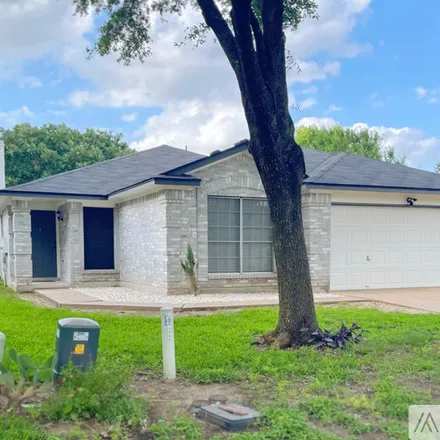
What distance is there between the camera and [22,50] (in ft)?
38.6

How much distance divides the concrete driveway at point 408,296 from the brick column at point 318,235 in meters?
0.63

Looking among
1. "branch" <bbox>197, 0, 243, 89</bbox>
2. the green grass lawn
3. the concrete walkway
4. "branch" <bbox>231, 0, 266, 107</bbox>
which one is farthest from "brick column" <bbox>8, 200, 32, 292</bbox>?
"branch" <bbox>231, 0, 266, 107</bbox>

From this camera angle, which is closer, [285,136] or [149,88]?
[285,136]

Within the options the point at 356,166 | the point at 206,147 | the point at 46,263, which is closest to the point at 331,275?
the point at 356,166

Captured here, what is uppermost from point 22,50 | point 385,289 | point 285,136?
point 22,50

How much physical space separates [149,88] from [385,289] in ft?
31.7

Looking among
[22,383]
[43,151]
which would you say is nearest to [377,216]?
[22,383]

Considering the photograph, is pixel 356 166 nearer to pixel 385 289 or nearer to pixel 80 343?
pixel 385 289

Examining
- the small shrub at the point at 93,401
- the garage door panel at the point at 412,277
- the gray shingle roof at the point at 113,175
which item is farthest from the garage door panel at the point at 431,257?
the small shrub at the point at 93,401

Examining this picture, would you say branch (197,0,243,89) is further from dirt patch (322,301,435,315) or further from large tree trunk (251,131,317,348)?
dirt patch (322,301,435,315)

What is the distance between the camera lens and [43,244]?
15609 mm

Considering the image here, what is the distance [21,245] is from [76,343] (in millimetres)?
10109

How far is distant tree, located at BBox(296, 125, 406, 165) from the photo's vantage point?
41.2m

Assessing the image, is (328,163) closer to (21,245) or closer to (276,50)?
(276,50)
